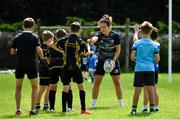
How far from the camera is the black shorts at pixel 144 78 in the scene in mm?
13242

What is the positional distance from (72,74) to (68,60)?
0.31 meters

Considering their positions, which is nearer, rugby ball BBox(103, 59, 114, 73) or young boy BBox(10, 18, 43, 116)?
young boy BBox(10, 18, 43, 116)

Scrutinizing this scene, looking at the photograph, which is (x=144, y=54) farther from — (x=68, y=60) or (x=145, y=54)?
(x=68, y=60)

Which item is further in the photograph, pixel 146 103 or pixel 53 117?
pixel 146 103

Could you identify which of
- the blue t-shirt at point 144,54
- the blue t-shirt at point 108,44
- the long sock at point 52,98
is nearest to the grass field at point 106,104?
the long sock at point 52,98

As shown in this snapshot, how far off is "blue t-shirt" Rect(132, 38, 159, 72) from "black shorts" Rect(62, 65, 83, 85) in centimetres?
129

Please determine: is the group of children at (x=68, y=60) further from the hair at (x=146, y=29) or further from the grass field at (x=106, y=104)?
the grass field at (x=106, y=104)

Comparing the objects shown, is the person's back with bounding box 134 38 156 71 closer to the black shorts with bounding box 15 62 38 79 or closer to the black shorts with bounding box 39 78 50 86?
the black shorts with bounding box 15 62 38 79

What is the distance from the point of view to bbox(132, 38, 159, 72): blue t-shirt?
1323 centimetres

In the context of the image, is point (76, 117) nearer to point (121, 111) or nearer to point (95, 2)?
point (121, 111)

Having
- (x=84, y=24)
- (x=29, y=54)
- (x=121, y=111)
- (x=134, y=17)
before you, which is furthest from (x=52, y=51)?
(x=134, y=17)

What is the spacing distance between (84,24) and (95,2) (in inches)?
454

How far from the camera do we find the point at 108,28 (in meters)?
14.8

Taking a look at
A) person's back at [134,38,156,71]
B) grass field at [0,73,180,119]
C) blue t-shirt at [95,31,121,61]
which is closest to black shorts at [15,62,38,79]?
grass field at [0,73,180,119]
